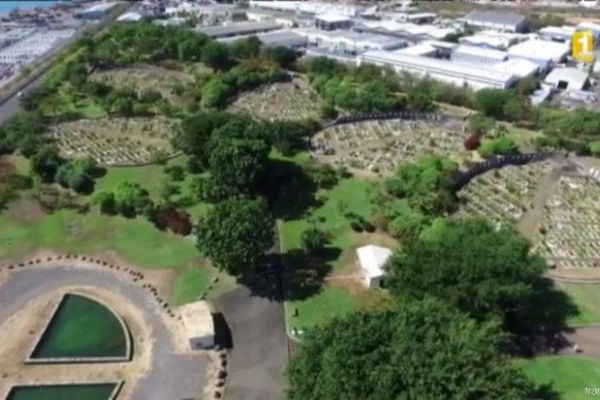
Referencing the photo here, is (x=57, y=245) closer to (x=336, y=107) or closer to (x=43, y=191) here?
(x=43, y=191)

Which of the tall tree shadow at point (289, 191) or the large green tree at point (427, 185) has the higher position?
the large green tree at point (427, 185)

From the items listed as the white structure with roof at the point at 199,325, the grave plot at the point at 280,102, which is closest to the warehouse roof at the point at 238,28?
the grave plot at the point at 280,102

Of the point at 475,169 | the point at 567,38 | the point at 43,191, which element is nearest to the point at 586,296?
the point at 475,169

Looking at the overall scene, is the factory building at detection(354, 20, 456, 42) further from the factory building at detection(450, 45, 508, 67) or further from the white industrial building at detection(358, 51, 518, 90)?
the white industrial building at detection(358, 51, 518, 90)

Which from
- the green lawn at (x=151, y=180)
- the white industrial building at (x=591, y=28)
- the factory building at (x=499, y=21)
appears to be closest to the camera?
the green lawn at (x=151, y=180)

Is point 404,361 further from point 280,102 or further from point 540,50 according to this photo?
point 540,50

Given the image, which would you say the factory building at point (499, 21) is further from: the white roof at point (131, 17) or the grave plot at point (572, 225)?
the white roof at point (131, 17)

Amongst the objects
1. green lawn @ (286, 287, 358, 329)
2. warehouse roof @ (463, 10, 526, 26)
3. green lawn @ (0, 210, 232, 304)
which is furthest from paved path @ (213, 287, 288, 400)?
warehouse roof @ (463, 10, 526, 26)
